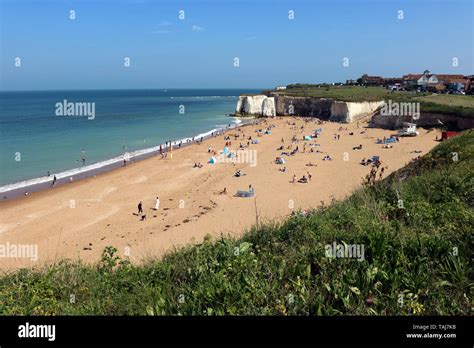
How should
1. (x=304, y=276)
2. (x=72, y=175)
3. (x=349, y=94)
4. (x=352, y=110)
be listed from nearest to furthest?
(x=304, y=276) → (x=72, y=175) → (x=352, y=110) → (x=349, y=94)

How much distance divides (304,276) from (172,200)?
19.9 m

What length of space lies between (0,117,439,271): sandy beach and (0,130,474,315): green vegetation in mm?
4131

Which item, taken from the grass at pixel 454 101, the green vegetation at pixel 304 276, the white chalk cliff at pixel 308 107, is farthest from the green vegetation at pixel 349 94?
the green vegetation at pixel 304 276

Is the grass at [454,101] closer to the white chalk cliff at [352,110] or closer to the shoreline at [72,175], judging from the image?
the white chalk cliff at [352,110]

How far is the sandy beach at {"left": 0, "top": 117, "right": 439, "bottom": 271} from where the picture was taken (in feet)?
55.4

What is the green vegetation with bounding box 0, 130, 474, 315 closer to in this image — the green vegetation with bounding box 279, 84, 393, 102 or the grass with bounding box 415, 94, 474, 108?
the grass with bounding box 415, 94, 474, 108

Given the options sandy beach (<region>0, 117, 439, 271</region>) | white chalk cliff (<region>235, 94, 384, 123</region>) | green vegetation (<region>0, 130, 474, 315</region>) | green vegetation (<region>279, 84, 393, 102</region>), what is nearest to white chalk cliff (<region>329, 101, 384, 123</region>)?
white chalk cliff (<region>235, 94, 384, 123</region>)

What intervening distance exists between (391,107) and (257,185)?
37171 mm

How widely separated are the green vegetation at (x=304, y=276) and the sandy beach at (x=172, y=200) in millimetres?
4131

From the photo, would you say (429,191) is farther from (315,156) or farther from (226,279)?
(315,156)

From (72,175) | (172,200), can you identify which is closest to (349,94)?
(72,175)

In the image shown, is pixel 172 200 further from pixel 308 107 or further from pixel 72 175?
pixel 308 107

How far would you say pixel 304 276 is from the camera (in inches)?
176
